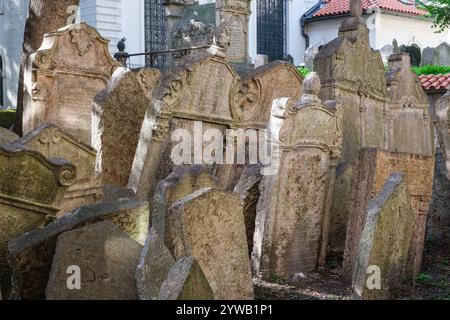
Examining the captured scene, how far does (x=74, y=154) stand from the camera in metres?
8.14

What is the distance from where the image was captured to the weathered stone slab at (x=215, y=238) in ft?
20.1

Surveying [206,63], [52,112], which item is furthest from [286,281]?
[52,112]

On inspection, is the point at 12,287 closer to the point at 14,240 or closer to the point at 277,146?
the point at 14,240

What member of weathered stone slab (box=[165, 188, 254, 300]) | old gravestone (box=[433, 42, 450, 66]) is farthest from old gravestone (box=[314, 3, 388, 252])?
old gravestone (box=[433, 42, 450, 66])

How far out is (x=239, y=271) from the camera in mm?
6391

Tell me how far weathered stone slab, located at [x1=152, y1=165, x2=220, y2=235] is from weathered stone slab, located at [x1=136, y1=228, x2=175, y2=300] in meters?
1.20

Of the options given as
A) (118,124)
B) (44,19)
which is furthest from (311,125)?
(44,19)

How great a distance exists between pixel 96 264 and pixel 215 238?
3.62ft

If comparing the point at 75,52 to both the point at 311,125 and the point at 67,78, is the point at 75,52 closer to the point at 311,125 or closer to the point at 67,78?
the point at 67,78

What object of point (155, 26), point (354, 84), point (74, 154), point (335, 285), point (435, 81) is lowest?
point (335, 285)

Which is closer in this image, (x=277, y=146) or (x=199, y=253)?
(x=199, y=253)

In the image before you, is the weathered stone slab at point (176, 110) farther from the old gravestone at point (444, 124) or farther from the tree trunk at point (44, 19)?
the tree trunk at point (44, 19)

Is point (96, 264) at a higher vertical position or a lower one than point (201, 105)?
lower

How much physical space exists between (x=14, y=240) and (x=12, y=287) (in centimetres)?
35
